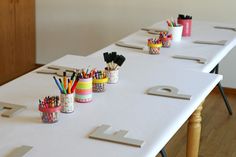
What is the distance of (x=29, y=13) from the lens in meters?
5.11

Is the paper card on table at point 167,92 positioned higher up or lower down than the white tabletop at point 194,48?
lower down

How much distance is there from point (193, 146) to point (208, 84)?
0.66 meters

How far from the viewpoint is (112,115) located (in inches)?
74.6

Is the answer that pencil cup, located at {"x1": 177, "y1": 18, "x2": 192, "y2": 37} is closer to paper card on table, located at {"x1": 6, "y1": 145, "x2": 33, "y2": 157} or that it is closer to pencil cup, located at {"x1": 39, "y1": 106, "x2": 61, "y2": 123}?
pencil cup, located at {"x1": 39, "y1": 106, "x2": 61, "y2": 123}

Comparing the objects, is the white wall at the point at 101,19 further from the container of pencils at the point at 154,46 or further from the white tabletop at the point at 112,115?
the white tabletop at the point at 112,115

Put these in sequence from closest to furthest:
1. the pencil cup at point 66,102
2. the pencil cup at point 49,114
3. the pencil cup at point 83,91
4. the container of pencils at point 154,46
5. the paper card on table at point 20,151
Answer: the paper card on table at point 20,151, the pencil cup at point 49,114, the pencil cup at point 66,102, the pencil cup at point 83,91, the container of pencils at point 154,46

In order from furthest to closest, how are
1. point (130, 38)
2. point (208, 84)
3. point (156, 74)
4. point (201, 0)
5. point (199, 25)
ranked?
point (201, 0) → point (199, 25) → point (130, 38) → point (156, 74) → point (208, 84)

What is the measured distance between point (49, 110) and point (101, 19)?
333 cm

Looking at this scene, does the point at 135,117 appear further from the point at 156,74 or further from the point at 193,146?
the point at 193,146

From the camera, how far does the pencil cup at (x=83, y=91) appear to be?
2012 mm

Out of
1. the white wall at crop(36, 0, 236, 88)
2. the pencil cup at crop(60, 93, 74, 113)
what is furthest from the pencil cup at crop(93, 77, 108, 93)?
the white wall at crop(36, 0, 236, 88)

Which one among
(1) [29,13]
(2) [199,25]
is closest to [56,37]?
(1) [29,13]

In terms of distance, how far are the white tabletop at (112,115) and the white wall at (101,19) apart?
2199mm

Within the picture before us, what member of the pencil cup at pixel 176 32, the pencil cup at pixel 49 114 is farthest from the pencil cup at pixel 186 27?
the pencil cup at pixel 49 114
